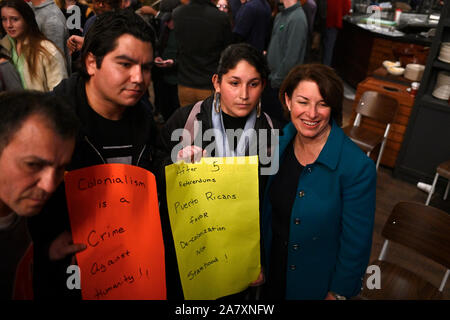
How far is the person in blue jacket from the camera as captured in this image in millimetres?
1443

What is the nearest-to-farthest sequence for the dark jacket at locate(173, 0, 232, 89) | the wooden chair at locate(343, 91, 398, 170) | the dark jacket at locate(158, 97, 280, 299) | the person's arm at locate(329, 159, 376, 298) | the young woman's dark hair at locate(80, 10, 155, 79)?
the young woman's dark hair at locate(80, 10, 155, 79)
the person's arm at locate(329, 159, 376, 298)
the dark jacket at locate(158, 97, 280, 299)
the dark jacket at locate(173, 0, 232, 89)
the wooden chair at locate(343, 91, 398, 170)

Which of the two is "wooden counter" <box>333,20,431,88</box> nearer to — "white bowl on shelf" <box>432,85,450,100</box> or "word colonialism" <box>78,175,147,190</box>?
"white bowl on shelf" <box>432,85,450,100</box>

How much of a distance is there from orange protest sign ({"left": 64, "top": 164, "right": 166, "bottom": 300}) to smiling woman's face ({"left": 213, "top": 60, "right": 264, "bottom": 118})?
603 mm

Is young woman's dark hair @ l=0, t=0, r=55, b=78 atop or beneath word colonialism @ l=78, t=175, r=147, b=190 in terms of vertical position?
atop

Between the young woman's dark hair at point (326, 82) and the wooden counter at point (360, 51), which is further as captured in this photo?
the wooden counter at point (360, 51)

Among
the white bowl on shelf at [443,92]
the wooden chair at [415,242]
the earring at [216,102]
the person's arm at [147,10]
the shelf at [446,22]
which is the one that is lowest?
the wooden chair at [415,242]

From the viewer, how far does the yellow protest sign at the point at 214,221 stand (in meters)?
1.24

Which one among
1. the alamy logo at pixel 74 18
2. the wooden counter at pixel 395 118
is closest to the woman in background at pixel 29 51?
the alamy logo at pixel 74 18

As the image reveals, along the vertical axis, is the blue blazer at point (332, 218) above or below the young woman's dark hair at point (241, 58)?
below

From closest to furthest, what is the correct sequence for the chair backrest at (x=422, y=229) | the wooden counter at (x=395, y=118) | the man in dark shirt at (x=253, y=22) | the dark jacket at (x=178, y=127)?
the dark jacket at (x=178, y=127) → the chair backrest at (x=422, y=229) → the wooden counter at (x=395, y=118) → the man in dark shirt at (x=253, y=22)

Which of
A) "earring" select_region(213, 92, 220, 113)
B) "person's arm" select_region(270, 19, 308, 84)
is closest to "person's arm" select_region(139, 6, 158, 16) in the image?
"person's arm" select_region(270, 19, 308, 84)

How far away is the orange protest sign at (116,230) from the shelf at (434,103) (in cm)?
366

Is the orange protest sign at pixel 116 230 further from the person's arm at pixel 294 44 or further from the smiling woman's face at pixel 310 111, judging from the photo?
the person's arm at pixel 294 44
